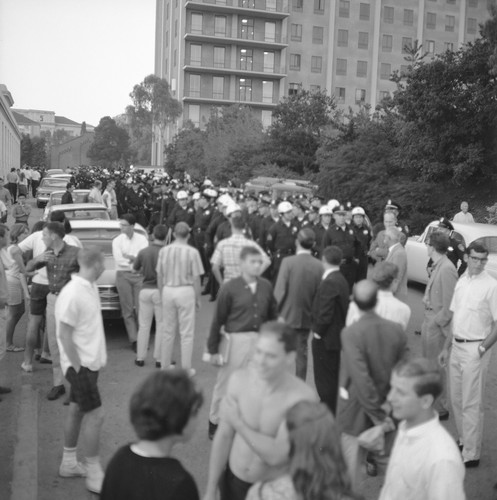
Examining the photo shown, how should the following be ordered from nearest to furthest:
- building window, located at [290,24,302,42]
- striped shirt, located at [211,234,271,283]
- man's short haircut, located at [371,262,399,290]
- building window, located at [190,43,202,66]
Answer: man's short haircut, located at [371,262,399,290] < striped shirt, located at [211,234,271,283] < building window, located at [190,43,202,66] < building window, located at [290,24,302,42]

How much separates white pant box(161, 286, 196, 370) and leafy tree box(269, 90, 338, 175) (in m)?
29.6

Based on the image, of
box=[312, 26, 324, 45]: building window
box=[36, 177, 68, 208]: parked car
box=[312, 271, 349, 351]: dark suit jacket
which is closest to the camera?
box=[312, 271, 349, 351]: dark suit jacket

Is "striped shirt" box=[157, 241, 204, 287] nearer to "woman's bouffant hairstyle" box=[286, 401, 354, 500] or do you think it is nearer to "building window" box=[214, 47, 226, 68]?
"woman's bouffant hairstyle" box=[286, 401, 354, 500]

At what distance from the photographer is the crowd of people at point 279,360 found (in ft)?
9.70

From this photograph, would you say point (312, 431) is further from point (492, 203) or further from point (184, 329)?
point (492, 203)

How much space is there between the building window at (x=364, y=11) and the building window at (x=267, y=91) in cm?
1146

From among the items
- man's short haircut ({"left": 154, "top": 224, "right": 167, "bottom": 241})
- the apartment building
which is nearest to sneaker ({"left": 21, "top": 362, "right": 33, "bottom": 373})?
man's short haircut ({"left": 154, "top": 224, "right": 167, "bottom": 241})

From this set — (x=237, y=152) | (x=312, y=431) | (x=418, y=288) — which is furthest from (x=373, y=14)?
(x=312, y=431)

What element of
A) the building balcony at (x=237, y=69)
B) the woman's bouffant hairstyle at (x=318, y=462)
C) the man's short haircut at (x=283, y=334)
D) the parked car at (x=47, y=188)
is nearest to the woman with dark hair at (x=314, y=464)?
the woman's bouffant hairstyle at (x=318, y=462)

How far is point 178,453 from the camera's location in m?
6.30

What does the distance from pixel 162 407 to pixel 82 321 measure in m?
2.87

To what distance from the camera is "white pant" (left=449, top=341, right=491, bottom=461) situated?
614 cm

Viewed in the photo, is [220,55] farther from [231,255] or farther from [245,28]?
[231,255]

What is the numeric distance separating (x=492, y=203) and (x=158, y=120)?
5157 cm
